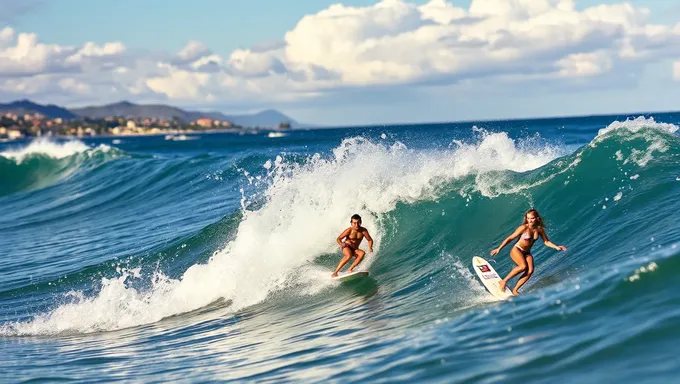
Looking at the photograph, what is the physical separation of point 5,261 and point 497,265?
45.1 ft

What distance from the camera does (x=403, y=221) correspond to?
54.3 ft

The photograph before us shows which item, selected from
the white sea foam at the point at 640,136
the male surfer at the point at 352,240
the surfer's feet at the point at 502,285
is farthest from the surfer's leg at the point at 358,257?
the white sea foam at the point at 640,136

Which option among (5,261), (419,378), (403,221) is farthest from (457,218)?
(5,261)

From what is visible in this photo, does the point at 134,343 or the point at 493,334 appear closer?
the point at 493,334

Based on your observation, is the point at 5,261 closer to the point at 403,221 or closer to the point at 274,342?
the point at 403,221

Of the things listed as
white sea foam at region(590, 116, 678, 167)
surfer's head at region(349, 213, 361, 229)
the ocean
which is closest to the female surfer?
the ocean

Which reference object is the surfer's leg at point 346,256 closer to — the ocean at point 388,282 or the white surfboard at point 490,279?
the ocean at point 388,282

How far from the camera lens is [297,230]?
54.2 ft

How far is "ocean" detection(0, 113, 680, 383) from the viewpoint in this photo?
7.82 metres

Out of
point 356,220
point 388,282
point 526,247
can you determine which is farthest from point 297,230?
point 526,247

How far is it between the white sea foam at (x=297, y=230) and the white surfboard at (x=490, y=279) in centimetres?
320

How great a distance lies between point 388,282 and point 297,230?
3.36 m

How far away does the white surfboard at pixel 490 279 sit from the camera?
1070 cm

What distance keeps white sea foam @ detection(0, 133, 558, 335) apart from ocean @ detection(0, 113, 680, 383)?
0.15 ft
